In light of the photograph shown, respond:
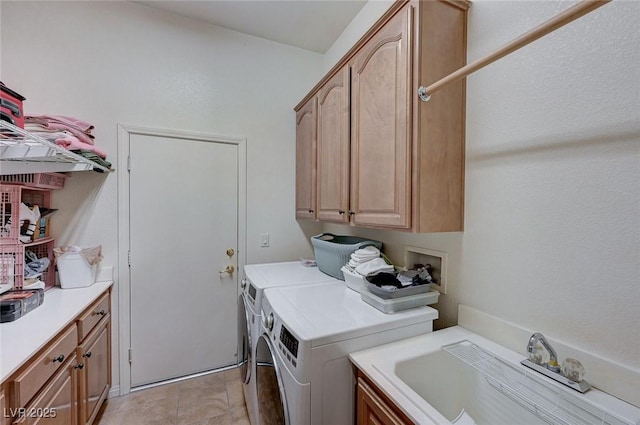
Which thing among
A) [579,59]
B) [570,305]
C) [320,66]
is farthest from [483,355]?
[320,66]

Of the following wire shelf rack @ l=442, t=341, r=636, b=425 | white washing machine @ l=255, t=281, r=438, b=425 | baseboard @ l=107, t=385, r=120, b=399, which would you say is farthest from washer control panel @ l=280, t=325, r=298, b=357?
baseboard @ l=107, t=385, r=120, b=399

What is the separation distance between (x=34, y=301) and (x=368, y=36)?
2256 millimetres

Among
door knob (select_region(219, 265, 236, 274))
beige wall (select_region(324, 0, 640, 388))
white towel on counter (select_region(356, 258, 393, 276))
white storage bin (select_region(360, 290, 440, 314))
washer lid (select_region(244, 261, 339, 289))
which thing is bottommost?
door knob (select_region(219, 265, 236, 274))

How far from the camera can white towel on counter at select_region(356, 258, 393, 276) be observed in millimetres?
1491

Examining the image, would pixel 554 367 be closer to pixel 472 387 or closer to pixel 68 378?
pixel 472 387

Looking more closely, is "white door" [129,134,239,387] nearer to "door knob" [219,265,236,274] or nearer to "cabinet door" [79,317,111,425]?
"door knob" [219,265,236,274]

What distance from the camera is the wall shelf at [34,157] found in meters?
1.29

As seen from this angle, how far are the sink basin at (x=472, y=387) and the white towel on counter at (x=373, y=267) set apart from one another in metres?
0.39

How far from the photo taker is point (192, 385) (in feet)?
7.04

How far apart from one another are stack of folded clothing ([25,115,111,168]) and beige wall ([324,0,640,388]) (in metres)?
2.12

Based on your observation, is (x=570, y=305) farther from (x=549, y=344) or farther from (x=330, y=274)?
(x=330, y=274)

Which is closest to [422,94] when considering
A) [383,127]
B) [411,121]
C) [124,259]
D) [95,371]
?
[411,121]

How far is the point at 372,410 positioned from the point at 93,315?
67.1 inches

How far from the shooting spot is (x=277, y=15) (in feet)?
7.09
